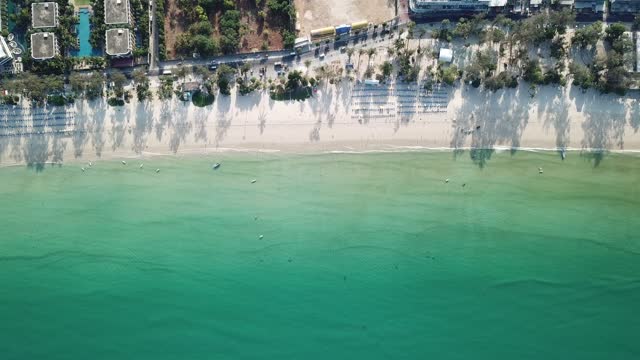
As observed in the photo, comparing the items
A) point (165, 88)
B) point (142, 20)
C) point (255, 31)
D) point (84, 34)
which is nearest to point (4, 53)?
point (84, 34)

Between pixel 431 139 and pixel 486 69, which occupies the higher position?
pixel 486 69

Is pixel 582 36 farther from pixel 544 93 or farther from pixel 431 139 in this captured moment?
pixel 431 139

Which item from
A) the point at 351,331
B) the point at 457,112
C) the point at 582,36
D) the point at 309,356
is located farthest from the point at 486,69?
the point at 309,356

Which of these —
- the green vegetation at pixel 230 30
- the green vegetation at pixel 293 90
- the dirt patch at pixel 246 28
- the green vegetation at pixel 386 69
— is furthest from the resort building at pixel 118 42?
the green vegetation at pixel 386 69

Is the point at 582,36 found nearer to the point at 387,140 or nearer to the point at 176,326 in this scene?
the point at 387,140

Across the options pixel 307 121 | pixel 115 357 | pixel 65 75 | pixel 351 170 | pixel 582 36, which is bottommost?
pixel 115 357

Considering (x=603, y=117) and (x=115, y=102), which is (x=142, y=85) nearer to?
(x=115, y=102)

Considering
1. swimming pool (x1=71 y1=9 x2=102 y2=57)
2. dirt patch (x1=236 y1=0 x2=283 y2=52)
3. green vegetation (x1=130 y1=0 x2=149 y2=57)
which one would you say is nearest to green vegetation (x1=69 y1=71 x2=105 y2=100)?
swimming pool (x1=71 y1=9 x2=102 y2=57)
